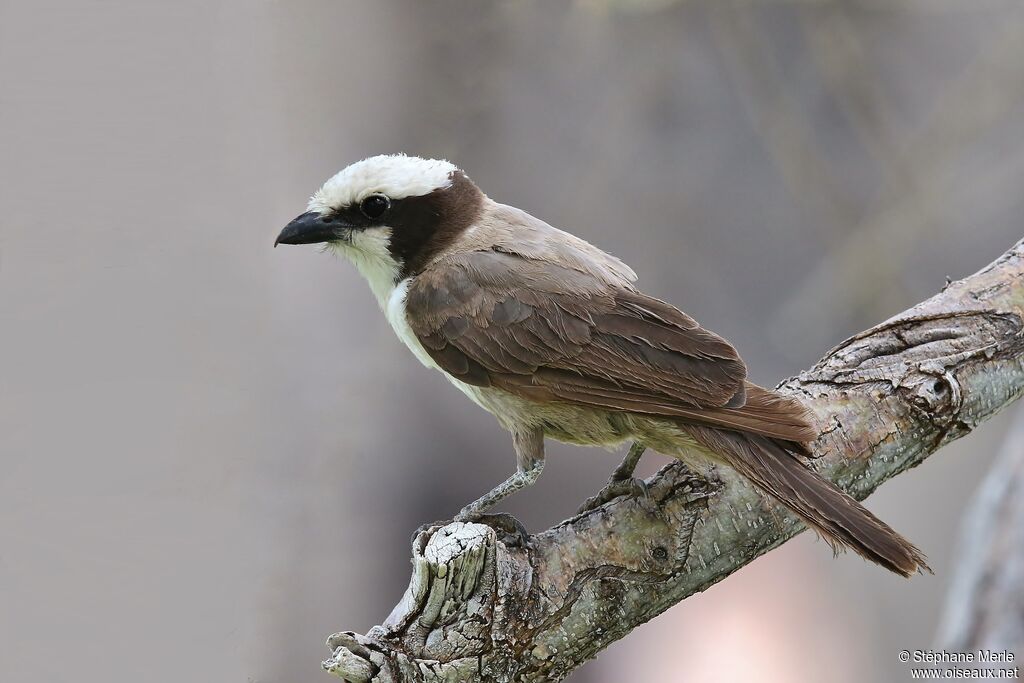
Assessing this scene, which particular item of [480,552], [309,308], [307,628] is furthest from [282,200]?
[480,552]

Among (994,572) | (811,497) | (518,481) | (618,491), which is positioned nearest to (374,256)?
(518,481)

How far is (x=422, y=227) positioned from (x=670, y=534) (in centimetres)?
123

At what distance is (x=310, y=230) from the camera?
3.23m

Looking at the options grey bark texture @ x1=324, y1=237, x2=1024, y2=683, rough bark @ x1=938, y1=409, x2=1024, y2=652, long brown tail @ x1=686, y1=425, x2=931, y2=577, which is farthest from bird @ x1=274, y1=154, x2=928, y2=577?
rough bark @ x1=938, y1=409, x2=1024, y2=652

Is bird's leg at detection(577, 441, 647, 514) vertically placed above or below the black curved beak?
below

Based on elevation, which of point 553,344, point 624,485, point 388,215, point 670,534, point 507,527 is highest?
point 388,215

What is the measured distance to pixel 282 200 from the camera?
530 centimetres

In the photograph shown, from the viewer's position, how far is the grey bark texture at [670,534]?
256cm

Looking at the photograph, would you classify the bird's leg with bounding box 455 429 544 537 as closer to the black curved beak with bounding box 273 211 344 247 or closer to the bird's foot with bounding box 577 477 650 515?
the bird's foot with bounding box 577 477 650 515

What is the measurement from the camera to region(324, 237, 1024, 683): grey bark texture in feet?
8.39

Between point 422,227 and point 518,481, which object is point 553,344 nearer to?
point 518,481

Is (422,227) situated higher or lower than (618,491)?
higher

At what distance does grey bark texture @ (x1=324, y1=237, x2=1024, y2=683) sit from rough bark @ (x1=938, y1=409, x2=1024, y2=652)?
0.61 metres

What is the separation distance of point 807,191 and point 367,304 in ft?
8.80
